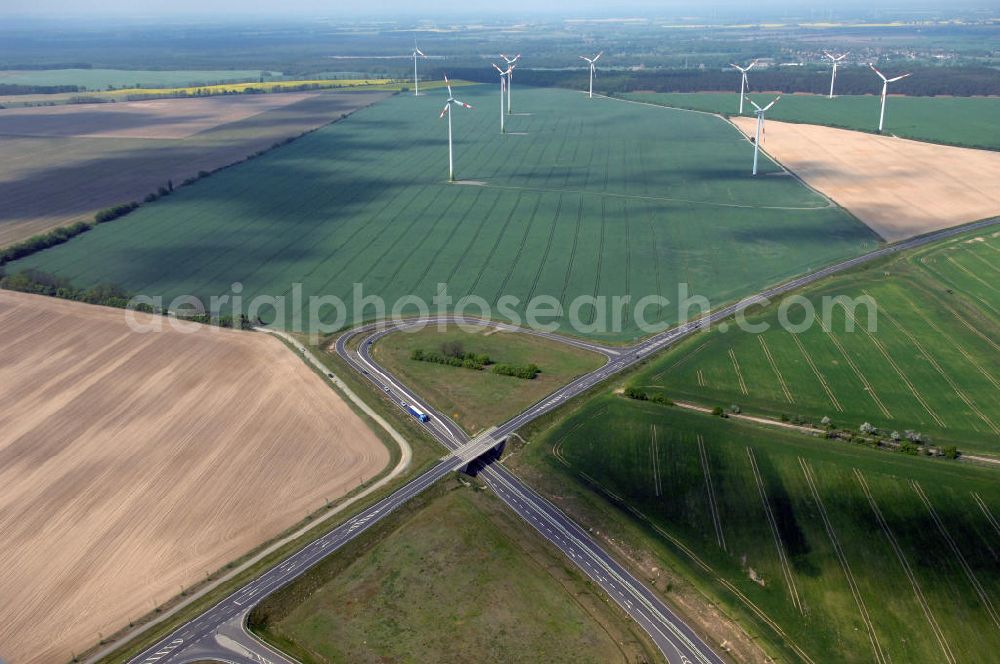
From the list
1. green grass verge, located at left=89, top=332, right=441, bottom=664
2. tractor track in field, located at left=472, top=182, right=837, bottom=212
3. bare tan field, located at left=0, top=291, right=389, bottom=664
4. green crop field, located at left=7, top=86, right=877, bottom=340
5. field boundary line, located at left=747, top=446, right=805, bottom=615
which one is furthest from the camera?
tractor track in field, located at left=472, top=182, right=837, bottom=212

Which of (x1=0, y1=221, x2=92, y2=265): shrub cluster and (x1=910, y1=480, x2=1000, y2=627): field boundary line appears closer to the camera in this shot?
(x1=910, y1=480, x2=1000, y2=627): field boundary line

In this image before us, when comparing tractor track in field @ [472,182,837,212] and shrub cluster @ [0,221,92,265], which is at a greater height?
tractor track in field @ [472,182,837,212]

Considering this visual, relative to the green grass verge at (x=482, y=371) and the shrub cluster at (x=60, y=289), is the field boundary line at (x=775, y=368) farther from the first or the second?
the shrub cluster at (x=60, y=289)

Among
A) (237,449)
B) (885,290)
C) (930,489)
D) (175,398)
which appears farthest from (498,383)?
(885,290)

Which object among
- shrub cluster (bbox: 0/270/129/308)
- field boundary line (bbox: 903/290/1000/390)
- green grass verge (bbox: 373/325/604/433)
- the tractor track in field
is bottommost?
green grass verge (bbox: 373/325/604/433)

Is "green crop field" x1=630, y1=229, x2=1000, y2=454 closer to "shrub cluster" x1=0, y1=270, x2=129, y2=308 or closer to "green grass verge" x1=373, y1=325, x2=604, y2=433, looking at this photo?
"green grass verge" x1=373, y1=325, x2=604, y2=433

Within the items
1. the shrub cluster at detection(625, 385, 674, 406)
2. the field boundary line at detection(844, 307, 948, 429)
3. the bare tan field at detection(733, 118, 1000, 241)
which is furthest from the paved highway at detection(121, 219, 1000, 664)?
the bare tan field at detection(733, 118, 1000, 241)

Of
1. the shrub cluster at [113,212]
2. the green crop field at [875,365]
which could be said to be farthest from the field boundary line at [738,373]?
the shrub cluster at [113,212]
